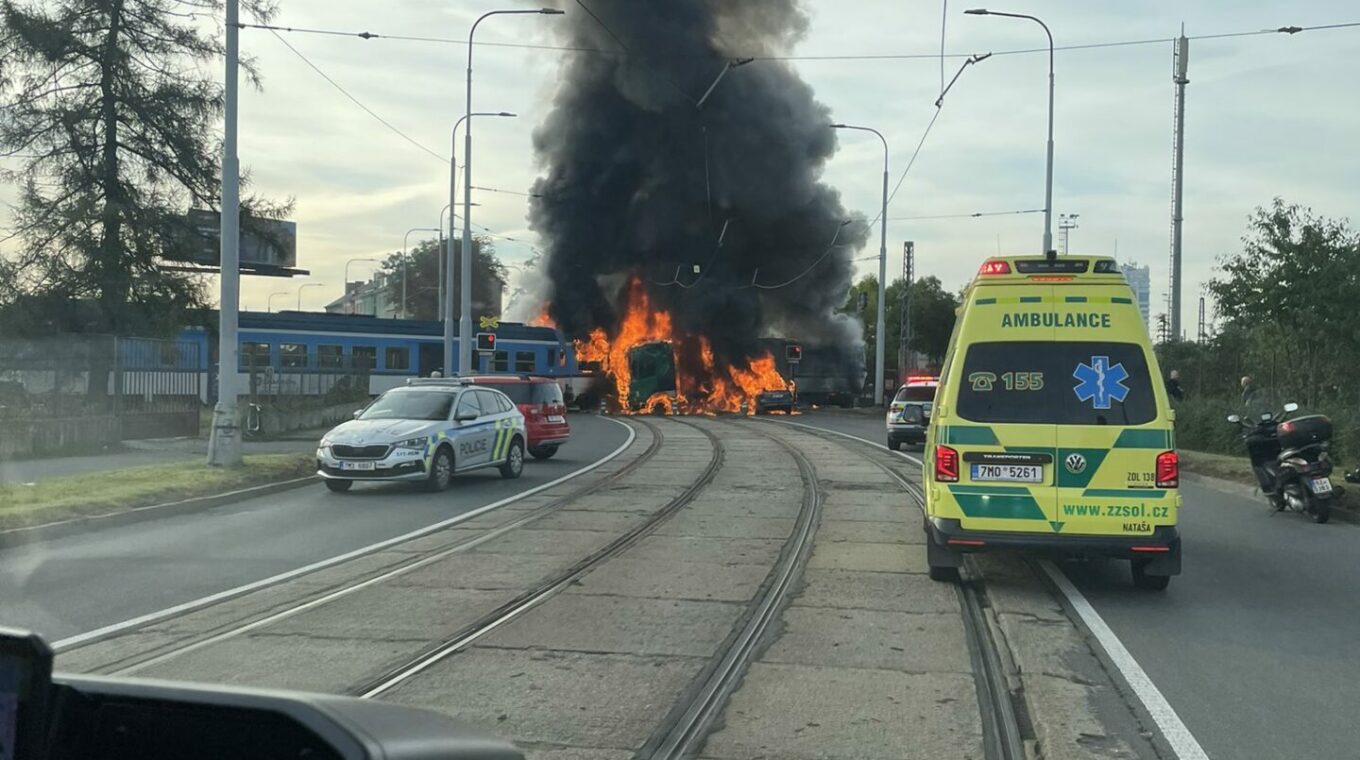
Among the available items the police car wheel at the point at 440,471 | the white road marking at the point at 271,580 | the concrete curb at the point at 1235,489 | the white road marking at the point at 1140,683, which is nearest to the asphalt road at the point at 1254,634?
the white road marking at the point at 1140,683

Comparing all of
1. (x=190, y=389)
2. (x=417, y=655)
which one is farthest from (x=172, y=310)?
(x=417, y=655)

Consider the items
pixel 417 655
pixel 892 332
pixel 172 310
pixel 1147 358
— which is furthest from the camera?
pixel 892 332

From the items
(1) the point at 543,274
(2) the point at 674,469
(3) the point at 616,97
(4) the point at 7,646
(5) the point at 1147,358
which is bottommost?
(2) the point at 674,469

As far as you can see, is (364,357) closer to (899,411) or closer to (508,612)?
(899,411)

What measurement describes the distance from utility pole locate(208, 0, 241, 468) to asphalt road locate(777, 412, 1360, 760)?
11958 millimetres

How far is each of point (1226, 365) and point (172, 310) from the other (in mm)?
27523

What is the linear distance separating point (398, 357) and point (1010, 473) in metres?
35.5

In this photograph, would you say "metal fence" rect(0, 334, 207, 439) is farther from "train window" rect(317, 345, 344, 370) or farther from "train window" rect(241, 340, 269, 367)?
"train window" rect(317, 345, 344, 370)

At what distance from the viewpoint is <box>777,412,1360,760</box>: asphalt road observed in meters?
5.50

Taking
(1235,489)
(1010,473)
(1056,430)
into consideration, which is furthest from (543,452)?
(1056,430)

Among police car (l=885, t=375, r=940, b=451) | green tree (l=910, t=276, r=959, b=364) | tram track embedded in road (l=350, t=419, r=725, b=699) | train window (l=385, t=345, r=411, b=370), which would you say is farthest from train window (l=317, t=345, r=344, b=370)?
green tree (l=910, t=276, r=959, b=364)

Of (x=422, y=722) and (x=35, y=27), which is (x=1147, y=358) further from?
(x=35, y=27)

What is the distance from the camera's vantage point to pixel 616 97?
54.3 m

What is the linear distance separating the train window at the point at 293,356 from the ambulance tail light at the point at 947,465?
3244cm
